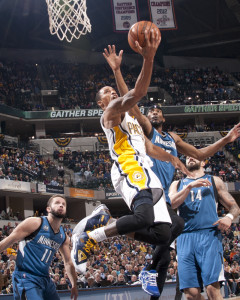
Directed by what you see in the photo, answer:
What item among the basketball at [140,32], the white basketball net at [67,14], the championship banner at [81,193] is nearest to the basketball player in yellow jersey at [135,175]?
the basketball at [140,32]

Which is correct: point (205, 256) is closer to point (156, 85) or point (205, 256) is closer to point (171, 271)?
point (171, 271)

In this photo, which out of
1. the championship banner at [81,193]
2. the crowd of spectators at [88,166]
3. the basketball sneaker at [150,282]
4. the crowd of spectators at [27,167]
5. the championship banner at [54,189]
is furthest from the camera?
the crowd of spectators at [88,166]

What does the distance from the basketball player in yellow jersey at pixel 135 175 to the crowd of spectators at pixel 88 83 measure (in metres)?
31.0

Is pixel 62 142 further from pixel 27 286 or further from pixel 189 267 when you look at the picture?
pixel 189 267

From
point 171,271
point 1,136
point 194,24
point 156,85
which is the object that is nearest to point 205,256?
point 171,271

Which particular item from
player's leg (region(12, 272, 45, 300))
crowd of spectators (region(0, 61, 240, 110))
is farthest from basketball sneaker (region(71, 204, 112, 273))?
crowd of spectators (region(0, 61, 240, 110))

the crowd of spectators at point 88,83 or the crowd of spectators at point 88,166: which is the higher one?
the crowd of spectators at point 88,83

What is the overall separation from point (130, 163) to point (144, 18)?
36807 mm

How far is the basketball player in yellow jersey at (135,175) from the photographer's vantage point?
4.46 m

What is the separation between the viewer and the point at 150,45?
4.38 meters

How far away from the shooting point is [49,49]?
1681 inches

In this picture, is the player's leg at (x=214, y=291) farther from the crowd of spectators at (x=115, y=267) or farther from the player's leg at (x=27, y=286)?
the crowd of spectators at (x=115, y=267)

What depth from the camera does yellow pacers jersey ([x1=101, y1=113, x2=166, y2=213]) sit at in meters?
4.71

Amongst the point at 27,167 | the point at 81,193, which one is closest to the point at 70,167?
the point at 81,193
